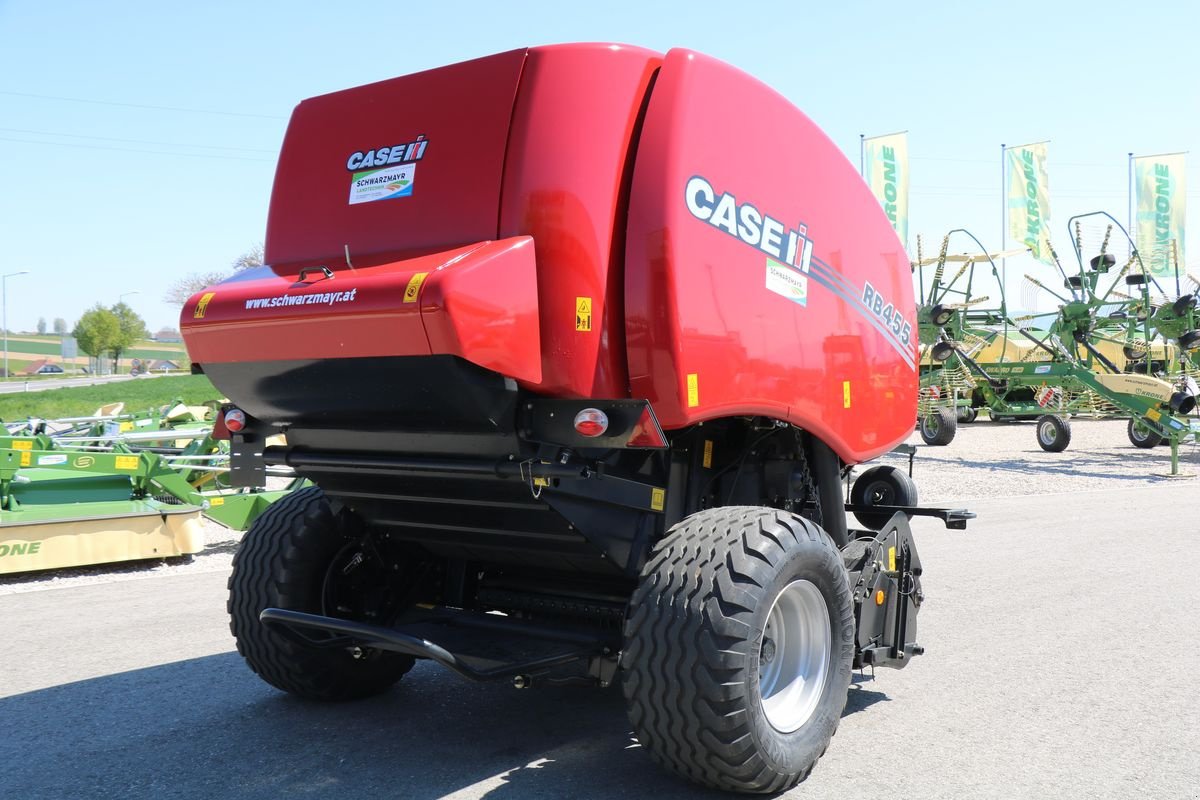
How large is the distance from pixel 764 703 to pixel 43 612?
515 centimetres

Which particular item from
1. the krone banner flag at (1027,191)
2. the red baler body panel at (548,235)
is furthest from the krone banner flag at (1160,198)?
the red baler body panel at (548,235)

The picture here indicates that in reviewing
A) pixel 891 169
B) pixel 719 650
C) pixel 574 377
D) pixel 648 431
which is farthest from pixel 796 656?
pixel 891 169

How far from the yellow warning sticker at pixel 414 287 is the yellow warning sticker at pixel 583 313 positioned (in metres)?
0.55

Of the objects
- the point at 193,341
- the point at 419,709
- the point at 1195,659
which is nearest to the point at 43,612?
the point at 419,709

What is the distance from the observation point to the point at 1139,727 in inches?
176

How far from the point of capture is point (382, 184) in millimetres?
3877

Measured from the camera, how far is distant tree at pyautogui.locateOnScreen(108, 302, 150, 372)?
84625 millimetres

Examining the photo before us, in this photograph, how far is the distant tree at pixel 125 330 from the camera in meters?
84.6

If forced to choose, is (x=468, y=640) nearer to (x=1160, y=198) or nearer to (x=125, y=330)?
(x=1160, y=198)

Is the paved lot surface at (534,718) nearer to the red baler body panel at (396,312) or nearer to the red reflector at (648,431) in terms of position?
the red reflector at (648,431)

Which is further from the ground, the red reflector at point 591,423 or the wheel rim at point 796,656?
the red reflector at point 591,423

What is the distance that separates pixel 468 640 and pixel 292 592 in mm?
876

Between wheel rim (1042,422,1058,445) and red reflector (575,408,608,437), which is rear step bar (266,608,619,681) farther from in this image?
wheel rim (1042,422,1058,445)

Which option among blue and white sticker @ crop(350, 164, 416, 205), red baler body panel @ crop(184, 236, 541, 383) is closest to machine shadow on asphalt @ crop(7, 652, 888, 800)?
red baler body panel @ crop(184, 236, 541, 383)
